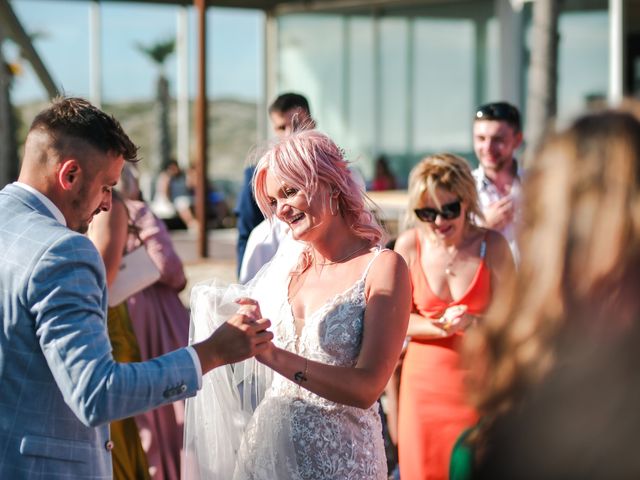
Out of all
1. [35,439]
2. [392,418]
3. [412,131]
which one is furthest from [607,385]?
[412,131]

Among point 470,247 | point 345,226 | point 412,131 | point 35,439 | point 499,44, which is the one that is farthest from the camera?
point 412,131

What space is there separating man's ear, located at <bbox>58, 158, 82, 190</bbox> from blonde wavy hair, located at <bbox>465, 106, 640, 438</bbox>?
53.8 inches

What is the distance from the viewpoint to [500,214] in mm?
5105

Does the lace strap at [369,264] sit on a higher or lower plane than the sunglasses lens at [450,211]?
lower

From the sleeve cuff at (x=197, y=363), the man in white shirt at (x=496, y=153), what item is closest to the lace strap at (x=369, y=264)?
the sleeve cuff at (x=197, y=363)

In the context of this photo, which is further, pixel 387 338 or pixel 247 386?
pixel 247 386

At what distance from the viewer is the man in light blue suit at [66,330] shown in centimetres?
232

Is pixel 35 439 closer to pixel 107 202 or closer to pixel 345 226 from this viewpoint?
pixel 107 202

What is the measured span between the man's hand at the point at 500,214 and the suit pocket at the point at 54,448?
2990mm

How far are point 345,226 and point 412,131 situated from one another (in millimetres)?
15778

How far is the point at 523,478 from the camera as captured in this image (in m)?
1.43

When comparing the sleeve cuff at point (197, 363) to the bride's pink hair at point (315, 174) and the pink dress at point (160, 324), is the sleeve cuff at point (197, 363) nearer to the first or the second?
the bride's pink hair at point (315, 174)

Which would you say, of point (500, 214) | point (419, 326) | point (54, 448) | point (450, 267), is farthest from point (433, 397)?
point (54, 448)

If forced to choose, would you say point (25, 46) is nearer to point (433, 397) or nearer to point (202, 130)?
point (433, 397)
